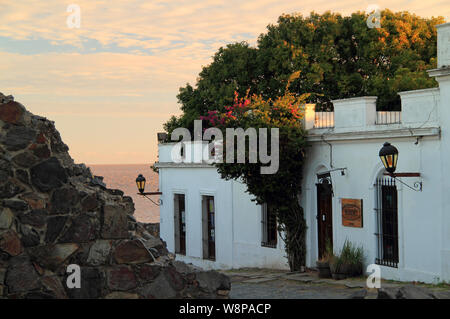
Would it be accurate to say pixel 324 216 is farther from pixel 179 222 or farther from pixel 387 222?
pixel 179 222

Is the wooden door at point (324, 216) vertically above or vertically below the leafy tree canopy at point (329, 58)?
below

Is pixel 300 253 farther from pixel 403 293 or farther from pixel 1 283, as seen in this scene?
pixel 1 283

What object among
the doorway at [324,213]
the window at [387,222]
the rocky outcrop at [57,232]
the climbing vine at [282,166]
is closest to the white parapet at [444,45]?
the window at [387,222]

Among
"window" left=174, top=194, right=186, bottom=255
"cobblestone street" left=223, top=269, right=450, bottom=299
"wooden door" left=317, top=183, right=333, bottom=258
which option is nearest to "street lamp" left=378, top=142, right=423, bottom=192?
"cobblestone street" left=223, top=269, right=450, bottom=299

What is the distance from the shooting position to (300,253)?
58.1ft

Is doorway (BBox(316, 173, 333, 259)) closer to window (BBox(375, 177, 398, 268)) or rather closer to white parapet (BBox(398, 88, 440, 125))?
window (BBox(375, 177, 398, 268))

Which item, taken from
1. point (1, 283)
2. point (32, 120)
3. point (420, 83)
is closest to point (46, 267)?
point (1, 283)

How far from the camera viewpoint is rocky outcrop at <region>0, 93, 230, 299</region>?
8367mm

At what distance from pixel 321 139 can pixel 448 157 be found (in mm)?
3785

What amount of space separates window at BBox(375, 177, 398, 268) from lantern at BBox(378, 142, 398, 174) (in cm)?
123

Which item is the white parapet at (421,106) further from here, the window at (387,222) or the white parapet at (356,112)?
the window at (387,222)

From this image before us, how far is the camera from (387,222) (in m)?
15.4

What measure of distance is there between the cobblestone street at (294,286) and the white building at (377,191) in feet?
2.80

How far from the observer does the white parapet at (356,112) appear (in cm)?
1566
